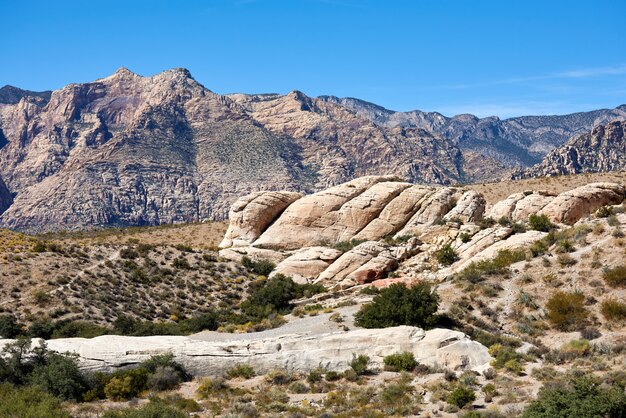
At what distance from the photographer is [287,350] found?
25.8 m

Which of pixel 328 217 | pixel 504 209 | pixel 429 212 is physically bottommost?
pixel 504 209

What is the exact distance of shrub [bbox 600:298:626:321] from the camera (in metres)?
28.0

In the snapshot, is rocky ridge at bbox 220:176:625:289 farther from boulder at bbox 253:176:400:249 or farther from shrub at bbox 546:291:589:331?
shrub at bbox 546:291:589:331

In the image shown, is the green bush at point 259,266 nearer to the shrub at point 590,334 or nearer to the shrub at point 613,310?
the shrub at point 613,310

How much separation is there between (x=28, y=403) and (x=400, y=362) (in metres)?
13.0

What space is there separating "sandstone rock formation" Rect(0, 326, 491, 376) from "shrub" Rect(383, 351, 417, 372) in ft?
1.32

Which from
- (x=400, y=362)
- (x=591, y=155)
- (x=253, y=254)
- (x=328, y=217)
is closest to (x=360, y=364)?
(x=400, y=362)

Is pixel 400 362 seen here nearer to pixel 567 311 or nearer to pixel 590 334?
pixel 590 334

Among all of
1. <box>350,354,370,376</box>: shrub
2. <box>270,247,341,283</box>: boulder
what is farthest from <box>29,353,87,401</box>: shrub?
<box>270,247,341,283</box>: boulder

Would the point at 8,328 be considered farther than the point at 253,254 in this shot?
No

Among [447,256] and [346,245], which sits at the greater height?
[346,245]

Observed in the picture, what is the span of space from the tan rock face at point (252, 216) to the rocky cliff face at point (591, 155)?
4779 inches

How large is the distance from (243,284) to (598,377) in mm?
31151

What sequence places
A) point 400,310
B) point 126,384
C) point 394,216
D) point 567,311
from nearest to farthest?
1. point 126,384
2. point 400,310
3. point 567,311
4. point 394,216
